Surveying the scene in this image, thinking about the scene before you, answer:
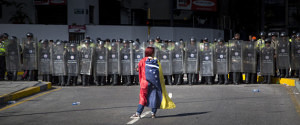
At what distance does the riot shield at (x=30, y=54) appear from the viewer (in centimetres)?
1929

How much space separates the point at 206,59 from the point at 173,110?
27.1 ft

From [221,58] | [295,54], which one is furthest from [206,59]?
[295,54]

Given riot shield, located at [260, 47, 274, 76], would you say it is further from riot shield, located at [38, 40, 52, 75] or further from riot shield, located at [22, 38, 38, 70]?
riot shield, located at [22, 38, 38, 70]

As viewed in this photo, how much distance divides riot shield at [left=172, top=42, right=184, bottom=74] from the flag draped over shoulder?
30.2 ft

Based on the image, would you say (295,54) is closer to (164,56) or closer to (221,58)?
(221,58)

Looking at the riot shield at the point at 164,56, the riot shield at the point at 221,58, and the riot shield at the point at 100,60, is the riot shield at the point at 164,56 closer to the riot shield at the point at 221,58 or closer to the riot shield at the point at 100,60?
the riot shield at the point at 221,58

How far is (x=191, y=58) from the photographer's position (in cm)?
1903

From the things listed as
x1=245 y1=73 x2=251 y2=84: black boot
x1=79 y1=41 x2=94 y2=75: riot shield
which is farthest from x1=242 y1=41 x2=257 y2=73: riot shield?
x1=79 y1=41 x2=94 y2=75: riot shield

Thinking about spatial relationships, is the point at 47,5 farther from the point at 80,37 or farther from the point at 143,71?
the point at 143,71

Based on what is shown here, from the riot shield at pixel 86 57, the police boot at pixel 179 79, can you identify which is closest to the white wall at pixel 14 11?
the riot shield at pixel 86 57

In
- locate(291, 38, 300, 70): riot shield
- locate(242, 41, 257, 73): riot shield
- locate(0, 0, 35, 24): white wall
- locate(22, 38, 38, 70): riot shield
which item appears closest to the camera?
locate(242, 41, 257, 73): riot shield

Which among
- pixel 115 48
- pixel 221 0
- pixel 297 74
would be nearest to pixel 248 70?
pixel 297 74

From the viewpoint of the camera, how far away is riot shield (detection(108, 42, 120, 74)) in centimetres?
1898

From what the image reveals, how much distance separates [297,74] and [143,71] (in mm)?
→ 11376
